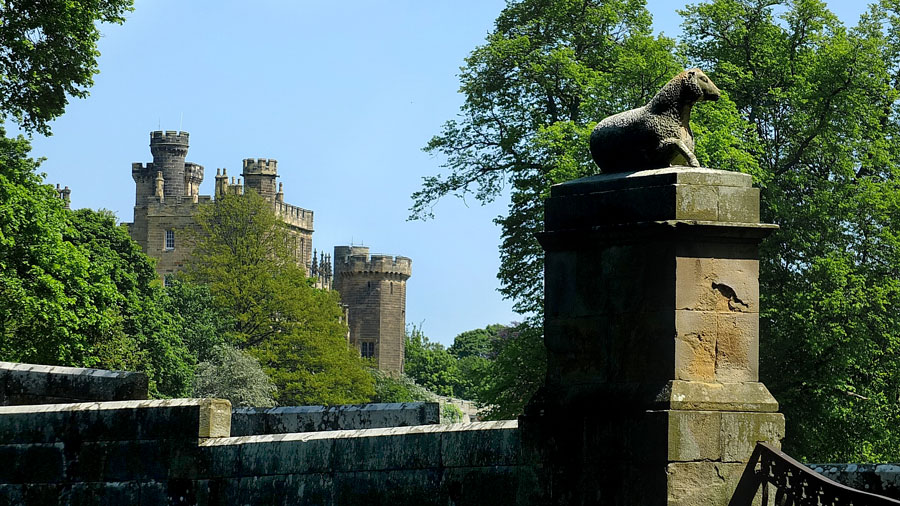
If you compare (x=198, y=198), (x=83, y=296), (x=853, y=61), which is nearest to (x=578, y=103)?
(x=853, y=61)

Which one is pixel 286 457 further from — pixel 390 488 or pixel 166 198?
pixel 166 198

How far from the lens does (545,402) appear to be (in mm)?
7918

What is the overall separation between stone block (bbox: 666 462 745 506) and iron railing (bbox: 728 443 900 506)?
0.15 ft

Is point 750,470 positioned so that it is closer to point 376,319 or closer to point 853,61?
point 853,61

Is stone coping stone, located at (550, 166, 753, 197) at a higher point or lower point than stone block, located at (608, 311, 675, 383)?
higher

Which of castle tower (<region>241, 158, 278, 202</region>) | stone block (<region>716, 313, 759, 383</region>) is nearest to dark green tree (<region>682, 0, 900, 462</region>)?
stone block (<region>716, 313, 759, 383</region>)

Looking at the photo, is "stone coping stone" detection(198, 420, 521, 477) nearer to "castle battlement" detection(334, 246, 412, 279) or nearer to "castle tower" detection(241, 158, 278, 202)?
"castle tower" detection(241, 158, 278, 202)

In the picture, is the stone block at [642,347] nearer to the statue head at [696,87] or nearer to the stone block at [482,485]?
the stone block at [482,485]

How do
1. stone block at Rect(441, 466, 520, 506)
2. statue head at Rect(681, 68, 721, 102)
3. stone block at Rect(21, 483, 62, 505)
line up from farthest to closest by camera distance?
1. stone block at Rect(21, 483, 62, 505)
2. stone block at Rect(441, 466, 520, 506)
3. statue head at Rect(681, 68, 721, 102)

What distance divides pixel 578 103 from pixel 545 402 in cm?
2651

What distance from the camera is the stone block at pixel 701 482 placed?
718 centimetres

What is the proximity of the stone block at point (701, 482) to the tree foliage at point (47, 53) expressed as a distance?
2024cm

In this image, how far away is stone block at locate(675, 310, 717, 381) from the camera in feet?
23.9

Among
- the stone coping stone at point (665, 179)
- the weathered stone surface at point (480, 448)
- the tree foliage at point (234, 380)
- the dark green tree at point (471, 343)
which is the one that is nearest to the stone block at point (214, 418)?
the weathered stone surface at point (480, 448)
